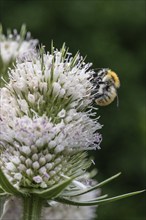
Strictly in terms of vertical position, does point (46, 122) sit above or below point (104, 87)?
below

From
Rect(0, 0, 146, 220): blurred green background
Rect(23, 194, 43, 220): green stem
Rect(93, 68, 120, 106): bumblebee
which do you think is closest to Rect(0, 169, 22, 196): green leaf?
Rect(23, 194, 43, 220): green stem

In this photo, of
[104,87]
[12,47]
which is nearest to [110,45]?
[12,47]

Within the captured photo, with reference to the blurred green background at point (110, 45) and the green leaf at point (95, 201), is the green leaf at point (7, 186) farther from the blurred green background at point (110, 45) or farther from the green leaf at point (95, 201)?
the blurred green background at point (110, 45)

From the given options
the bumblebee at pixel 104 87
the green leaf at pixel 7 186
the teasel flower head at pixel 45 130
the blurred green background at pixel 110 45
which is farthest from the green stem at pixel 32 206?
the blurred green background at pixel 110 45

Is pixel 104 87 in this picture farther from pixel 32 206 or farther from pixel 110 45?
pixel 110 45

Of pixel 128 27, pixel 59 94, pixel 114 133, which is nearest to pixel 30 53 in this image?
pixel 59 94

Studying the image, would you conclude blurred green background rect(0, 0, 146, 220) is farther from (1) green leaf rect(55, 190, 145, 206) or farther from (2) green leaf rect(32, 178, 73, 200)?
(2) green leaf rect(32, 178, 73, 200)

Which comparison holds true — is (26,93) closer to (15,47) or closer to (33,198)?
(33,198)
